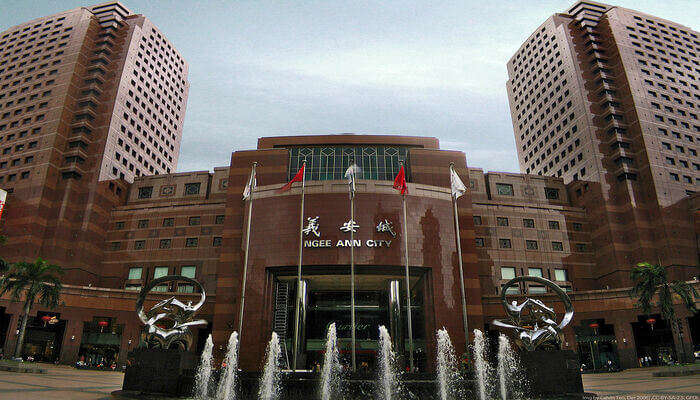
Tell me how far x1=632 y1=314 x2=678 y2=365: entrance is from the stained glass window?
37.2 m

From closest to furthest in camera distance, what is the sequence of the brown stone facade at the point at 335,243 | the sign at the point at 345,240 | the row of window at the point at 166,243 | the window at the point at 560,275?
1. the sign at the point at 345,240
2. the brown stone facade at the point at 335,243
3. the window at the point at 560,275
4. the row of window at the point at 166,243

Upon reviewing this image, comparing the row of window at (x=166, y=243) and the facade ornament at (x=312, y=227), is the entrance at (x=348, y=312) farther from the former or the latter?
the row of window at (x=166, y=243)

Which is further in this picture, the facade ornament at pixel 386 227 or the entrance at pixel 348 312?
the entrance at pixel 348 312

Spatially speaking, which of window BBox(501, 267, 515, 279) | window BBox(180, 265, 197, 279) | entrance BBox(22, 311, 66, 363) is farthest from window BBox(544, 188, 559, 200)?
entrance BBox(22, 311, 66, 363)

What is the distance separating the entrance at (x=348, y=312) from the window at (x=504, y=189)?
2567 cm

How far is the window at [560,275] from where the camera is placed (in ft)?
219

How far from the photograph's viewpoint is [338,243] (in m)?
49.5

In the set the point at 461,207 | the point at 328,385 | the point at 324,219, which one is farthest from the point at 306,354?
the point at 328,385

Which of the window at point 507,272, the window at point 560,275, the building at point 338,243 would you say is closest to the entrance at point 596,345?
the building at point 338,243

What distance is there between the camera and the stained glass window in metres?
59.9

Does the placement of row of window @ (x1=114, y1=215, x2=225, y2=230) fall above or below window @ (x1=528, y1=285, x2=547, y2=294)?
above

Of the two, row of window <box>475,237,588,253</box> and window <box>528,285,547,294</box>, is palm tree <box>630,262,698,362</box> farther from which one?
row of window <box>475,237,588,253</box>

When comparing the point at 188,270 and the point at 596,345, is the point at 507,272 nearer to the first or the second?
the point at 596,345

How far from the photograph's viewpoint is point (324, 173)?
60.2 meters
